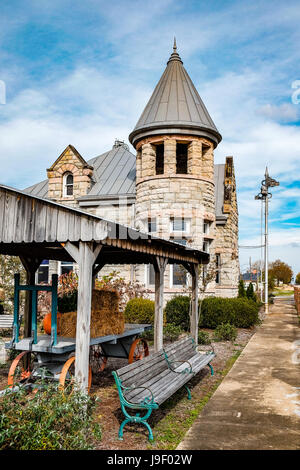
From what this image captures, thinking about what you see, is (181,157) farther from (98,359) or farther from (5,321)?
(98,359)

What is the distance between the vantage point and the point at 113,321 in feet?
28.6

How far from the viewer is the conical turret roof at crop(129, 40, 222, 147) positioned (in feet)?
58.8

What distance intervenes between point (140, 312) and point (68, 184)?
9.73 metres

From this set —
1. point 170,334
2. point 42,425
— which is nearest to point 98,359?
point 170,334

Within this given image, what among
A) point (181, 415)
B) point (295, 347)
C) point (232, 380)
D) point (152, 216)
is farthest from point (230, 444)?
point (152, 216)

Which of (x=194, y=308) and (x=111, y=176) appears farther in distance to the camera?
(x=111, y=176)

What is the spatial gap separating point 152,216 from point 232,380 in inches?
394

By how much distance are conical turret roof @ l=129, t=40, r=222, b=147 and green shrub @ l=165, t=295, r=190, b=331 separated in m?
7.25

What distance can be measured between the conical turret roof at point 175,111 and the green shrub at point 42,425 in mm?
14728

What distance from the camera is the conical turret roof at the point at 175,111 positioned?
17.9 m

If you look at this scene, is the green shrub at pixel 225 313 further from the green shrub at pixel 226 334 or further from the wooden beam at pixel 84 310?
the wooden beam at pixel 84 310

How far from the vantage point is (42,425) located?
4.33 meters

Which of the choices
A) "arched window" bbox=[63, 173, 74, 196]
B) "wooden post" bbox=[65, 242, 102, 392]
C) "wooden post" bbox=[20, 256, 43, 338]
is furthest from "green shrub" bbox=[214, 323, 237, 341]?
"arched window" bbox=[63, 173, 74, 196]

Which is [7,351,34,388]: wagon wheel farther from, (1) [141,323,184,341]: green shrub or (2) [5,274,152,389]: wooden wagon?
(1) [141,323,184,341]: green shrub
